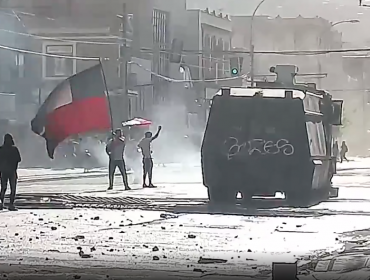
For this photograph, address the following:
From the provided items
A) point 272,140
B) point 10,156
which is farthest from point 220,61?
point 10,156

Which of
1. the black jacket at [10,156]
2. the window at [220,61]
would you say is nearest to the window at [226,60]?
the window at [220,61]

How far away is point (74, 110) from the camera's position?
2.24 metres

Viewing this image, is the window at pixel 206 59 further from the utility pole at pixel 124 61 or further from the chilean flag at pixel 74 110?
the chilean flag at pixel 74 110

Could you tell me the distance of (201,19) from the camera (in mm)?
2168

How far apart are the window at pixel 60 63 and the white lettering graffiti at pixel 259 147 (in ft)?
2.57

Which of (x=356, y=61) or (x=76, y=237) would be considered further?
(x=76, y=237)

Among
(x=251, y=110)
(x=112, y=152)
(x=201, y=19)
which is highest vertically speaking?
(x=201, y=19)

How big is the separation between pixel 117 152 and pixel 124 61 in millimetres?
414

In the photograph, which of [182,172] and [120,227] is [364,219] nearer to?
[182,172]

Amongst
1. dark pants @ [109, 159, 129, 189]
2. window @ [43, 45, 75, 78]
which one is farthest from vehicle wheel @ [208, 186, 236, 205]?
window @ [43, 45, 75, 78]

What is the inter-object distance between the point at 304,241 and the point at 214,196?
18.2 inches

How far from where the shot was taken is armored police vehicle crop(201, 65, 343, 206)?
2158 mm

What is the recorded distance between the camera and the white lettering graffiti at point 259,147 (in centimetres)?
216

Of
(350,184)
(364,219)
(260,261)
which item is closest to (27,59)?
(260,261)
